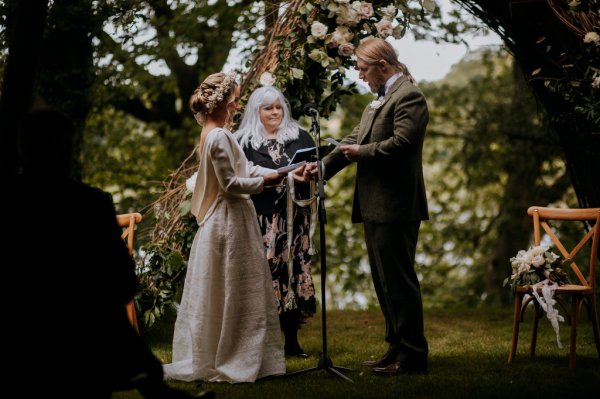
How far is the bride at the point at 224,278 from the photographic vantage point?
5.00 meters

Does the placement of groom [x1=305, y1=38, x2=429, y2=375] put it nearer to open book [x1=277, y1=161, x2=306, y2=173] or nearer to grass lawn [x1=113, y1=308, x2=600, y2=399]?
open book [x1=277, y1=161, x2=306, y2=173]

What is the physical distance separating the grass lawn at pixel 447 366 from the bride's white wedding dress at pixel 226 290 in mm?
165

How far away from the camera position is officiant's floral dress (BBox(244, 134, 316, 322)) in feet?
19.5

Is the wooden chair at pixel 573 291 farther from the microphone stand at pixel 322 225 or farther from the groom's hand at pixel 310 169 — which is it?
the groom's hand at pixel 310 169

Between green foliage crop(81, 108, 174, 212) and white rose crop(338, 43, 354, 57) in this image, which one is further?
green foliage crop(81, 108, 174, 212)

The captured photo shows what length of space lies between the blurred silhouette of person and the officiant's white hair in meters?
3.10

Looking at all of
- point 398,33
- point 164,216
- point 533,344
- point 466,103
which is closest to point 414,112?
point 398,33

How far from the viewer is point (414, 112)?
197 inches

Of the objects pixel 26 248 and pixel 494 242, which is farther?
pixel 494 242

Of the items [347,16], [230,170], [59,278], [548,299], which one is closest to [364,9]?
[347,16]

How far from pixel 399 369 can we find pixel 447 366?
1.92 ft

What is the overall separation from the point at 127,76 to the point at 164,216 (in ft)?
15.9

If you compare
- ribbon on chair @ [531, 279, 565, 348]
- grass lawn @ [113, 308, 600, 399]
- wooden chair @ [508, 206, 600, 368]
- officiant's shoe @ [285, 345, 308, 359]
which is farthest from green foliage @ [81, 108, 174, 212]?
ribbon on chair @ [531, 279, 565, 348]

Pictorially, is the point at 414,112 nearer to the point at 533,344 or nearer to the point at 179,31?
the point at 533,344
